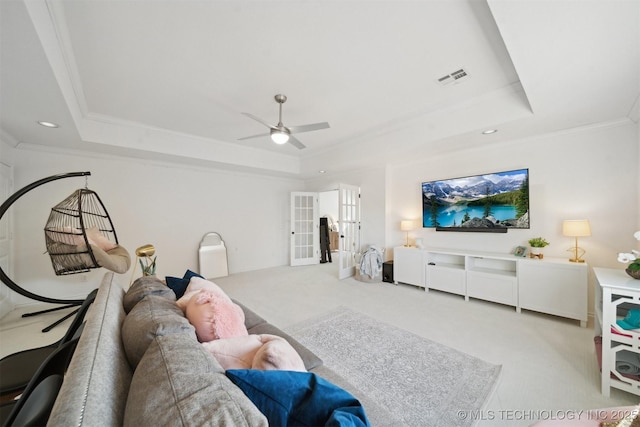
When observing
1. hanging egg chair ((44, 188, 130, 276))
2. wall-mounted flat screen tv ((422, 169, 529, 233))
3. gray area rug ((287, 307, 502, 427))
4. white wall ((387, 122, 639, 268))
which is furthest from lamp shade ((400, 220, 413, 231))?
hanging egg chair ((44, 188, 130, 276))

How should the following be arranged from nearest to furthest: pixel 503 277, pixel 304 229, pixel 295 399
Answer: pixel 295 399, pixel 503 277, pixel 304 229

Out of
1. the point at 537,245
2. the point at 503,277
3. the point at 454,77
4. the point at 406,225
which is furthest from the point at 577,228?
the point at 454,77

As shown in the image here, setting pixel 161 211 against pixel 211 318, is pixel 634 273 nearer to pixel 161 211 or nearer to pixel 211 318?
pixel 211 318

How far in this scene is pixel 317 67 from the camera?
2.23 m

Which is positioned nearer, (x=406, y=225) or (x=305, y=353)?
(x=305, y=353)

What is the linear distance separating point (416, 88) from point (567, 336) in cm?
300

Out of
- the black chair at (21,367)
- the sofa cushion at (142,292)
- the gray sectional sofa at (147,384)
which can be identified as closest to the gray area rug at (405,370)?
the gray sectional sofa at (147,384)

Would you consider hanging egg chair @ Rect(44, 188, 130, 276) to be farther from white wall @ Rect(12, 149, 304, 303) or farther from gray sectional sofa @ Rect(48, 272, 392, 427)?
gray sectional sofa @ Rect(48, 272, 392, 427)

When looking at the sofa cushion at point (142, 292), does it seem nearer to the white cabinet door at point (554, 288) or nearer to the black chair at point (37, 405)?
the black chair at point (37, 405)

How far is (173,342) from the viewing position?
81 centimetres

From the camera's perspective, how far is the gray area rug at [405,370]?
1.53m

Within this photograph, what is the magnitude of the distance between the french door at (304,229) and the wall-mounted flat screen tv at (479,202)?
114 inches

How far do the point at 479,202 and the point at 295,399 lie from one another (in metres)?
3.87

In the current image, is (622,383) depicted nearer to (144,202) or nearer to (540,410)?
(540,410)
